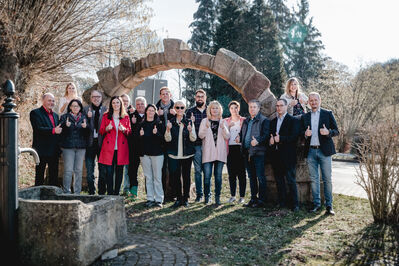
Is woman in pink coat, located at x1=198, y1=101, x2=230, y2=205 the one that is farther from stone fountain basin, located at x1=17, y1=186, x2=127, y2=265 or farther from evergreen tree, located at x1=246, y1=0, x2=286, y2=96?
evergreen tree, located at x1=246, y1=0, x2=286, y2=96

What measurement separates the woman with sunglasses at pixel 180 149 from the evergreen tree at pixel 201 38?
2250cm

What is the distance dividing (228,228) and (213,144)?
1.86 metres

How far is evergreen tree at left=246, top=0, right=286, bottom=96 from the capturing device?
2778cm

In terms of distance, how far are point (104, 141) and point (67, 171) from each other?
833 millimetres

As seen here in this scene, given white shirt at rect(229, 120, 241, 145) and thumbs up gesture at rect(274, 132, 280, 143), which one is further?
white shirt at rect(229, 120, 241, 145)

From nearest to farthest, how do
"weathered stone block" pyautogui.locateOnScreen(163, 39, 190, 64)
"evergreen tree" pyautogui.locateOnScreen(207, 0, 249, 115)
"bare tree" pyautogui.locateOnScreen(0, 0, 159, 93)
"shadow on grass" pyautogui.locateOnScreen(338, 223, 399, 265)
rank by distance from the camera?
1. "shadow on grass" pyautogui.locateOnScreen(338, 223, 399, 265)
2. "weathered stone block" pyautogui.locateOnScreen(163, 39, 190, 64)
3. "bare tree" pyautogui.locateOnScreen(0, 0, 159, 93)
4. "evergreen tree" pyautogui.locateOnScreen(207, 0, 249, 115)

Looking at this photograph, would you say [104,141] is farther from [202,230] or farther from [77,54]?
[77,54]

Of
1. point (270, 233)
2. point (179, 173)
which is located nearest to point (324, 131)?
point (270, 233)

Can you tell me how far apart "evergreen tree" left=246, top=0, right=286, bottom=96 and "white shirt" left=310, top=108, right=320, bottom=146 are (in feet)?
71.2

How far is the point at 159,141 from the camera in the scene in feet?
20.2

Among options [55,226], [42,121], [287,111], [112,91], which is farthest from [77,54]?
[55,226]

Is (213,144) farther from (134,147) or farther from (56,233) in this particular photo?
(56,233)

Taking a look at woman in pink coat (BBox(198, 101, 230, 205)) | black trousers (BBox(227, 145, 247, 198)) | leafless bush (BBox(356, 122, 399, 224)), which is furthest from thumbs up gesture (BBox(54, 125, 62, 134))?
leafless bush (BBox(356, 122, 399, 224))

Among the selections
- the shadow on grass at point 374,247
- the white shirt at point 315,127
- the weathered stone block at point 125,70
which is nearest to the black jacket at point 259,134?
the white shirt at point 315,127
